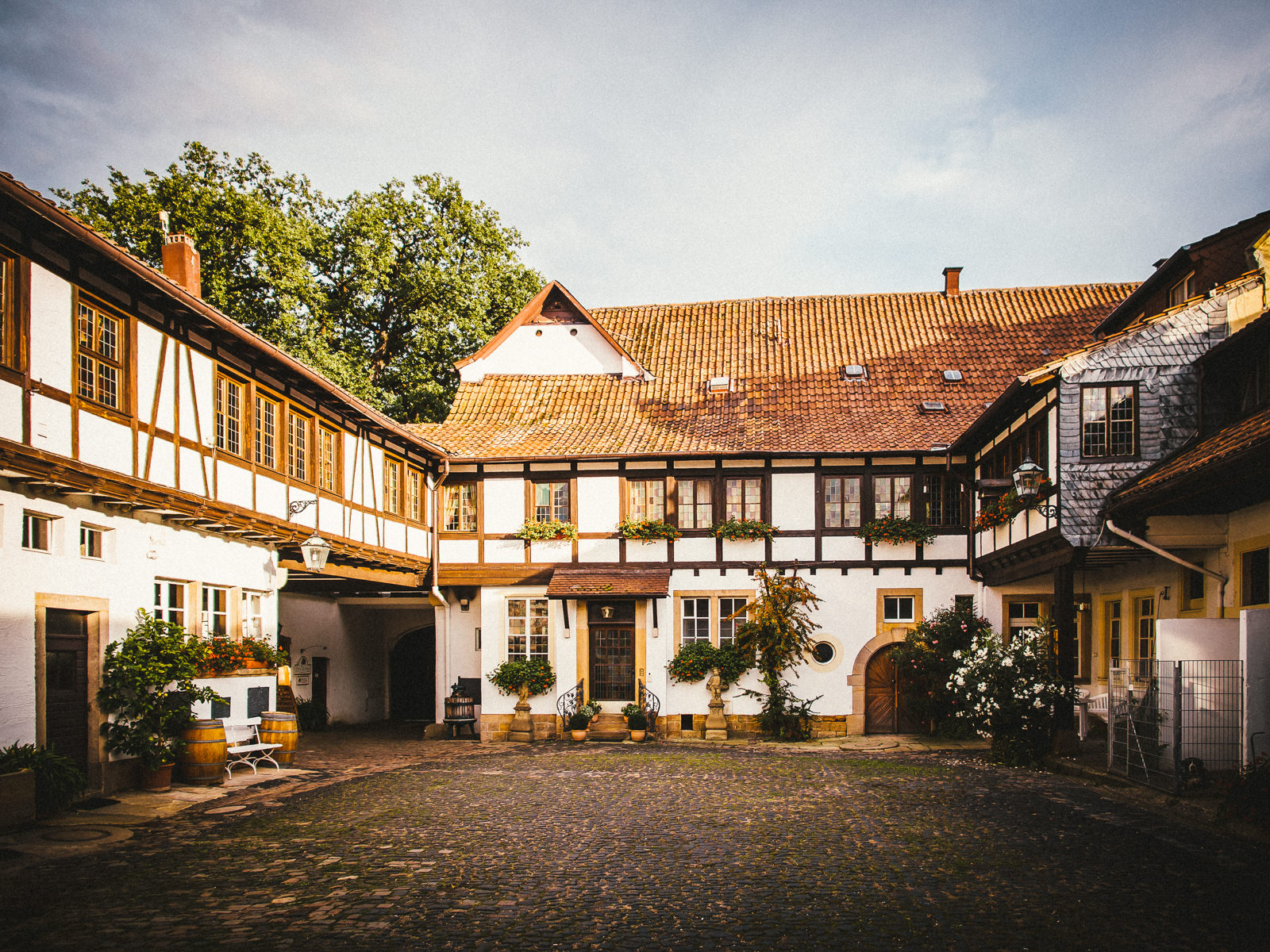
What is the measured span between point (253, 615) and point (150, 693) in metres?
3.31

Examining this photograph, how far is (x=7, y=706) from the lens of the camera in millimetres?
10719

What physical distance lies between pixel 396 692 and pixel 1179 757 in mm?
20974

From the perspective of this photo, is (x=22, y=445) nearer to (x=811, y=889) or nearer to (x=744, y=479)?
(x=811, y=889)

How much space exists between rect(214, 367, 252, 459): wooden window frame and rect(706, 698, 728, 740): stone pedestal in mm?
11021

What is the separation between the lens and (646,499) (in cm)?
2305

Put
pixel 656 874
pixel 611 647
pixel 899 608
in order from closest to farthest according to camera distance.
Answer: pixel 656 874 → pixel 899 608 → pixel 611 647

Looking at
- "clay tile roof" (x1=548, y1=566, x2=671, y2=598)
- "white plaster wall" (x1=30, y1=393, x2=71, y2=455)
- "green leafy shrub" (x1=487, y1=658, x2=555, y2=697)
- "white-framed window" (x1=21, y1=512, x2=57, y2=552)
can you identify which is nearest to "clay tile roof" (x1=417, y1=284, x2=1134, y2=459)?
"clay tile roof" (x1=548, y1=566, x2=671, y2=598)

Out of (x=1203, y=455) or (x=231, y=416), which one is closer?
(x=1203, y=455)

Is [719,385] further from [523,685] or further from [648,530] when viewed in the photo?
[523,685]

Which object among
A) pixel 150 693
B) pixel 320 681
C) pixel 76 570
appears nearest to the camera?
pixel 76 570

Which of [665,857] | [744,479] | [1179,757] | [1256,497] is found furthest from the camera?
[744,479]

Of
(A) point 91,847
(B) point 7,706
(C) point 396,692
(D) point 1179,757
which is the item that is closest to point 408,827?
(A) point 91,847

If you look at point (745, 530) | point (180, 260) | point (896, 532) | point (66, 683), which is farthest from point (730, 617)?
point (66, 683)

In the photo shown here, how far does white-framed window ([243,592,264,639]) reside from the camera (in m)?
16.0
